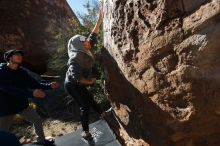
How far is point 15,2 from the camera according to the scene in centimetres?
1309

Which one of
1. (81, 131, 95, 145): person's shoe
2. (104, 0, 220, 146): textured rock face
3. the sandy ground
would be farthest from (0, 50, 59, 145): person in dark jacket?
the sandy ground

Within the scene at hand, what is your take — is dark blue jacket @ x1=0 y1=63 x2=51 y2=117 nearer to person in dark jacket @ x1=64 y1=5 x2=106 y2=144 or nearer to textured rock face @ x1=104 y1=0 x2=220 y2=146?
person in dark jacket @ x1=64 y1=5 x2=106 y2=144

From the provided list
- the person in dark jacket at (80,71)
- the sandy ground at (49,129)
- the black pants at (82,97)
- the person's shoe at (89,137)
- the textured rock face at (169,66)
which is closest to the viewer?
the textured rock face at (169,66)

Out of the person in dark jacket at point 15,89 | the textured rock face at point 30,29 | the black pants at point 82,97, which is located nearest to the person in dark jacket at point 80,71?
the black pants at point 82,97

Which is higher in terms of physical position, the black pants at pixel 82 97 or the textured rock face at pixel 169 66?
the black pants at pixel 82 97

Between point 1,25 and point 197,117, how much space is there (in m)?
9.15


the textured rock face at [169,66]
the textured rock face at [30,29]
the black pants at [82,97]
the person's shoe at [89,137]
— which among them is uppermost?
the textured rock face at [30,29]

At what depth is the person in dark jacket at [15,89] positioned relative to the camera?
6.36 m

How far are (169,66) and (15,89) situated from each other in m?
2.52

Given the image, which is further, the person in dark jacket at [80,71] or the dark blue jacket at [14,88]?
the dark blue jacket at [14,88]

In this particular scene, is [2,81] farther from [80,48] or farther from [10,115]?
[80,48]

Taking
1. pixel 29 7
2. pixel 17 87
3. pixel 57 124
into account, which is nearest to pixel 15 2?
pixel 29 7

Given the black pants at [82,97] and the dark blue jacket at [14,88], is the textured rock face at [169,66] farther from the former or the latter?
the dark blue jacket at [14,88]

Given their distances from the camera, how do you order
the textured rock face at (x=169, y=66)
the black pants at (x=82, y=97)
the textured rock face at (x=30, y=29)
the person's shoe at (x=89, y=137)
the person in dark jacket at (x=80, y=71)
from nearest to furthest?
1. the textured rock face at (x=169, y=66)
2. the person in dark jacket at (x=80, y=71)
3. the black pants at (x=82, y=97)
4. the person's shoe at (x=89, y=137)
5. the textured rock face at (x=30, y=29)
